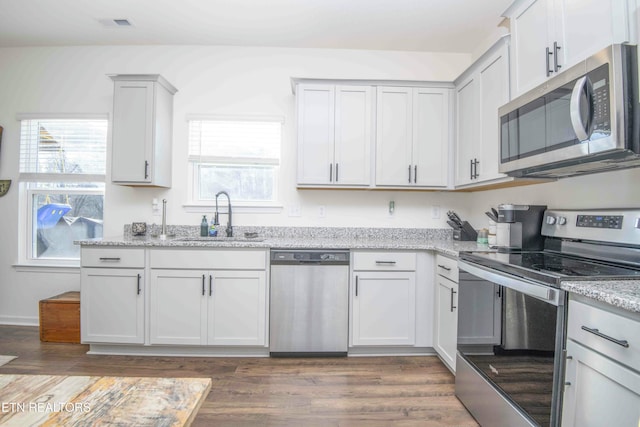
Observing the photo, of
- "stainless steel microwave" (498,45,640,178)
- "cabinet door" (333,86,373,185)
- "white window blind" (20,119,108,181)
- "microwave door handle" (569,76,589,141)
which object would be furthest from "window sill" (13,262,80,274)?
"microwave door handle" (569,76,589,141)

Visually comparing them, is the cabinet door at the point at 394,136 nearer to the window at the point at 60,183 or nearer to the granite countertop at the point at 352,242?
the granite countertop at the point at 352,242

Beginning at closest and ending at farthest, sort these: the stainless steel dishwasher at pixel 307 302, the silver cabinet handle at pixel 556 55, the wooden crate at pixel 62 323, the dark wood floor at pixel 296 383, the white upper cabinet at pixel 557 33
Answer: the white upper cabinet at pixel 557 33 → the silver cabinet handle at pixel 556 55 → the dark wood floor at pixel 296 383 → the stainless steel dishwasher at pixel 307 302 → the wooden crate at pixel 62 323

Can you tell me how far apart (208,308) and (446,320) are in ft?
5.84

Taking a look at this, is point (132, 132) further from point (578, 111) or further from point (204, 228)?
point (578, 111)

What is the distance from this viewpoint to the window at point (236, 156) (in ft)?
10.4

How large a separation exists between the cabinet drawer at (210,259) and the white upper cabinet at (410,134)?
122 centimetres

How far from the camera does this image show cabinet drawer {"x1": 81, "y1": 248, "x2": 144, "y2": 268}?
254 cm

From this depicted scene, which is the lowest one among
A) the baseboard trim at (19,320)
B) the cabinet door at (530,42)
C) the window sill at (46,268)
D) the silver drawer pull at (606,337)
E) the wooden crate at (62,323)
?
the baseboard trim at (19,320)

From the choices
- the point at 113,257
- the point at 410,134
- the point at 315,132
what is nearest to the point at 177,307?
the point at 113,257

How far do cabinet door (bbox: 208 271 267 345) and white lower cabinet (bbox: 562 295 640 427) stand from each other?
1909 mm

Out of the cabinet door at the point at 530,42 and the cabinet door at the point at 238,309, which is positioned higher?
the cabinet door at the point at 530,42

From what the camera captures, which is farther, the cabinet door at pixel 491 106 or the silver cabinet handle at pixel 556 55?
the cabinet door at pixel 491 106

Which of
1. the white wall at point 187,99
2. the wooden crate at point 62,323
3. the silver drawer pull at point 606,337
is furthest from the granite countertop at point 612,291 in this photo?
the wooden crate at point 62,323

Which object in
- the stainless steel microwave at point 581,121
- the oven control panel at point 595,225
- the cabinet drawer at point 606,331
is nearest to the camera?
the cabinet drawer at point 606,331
